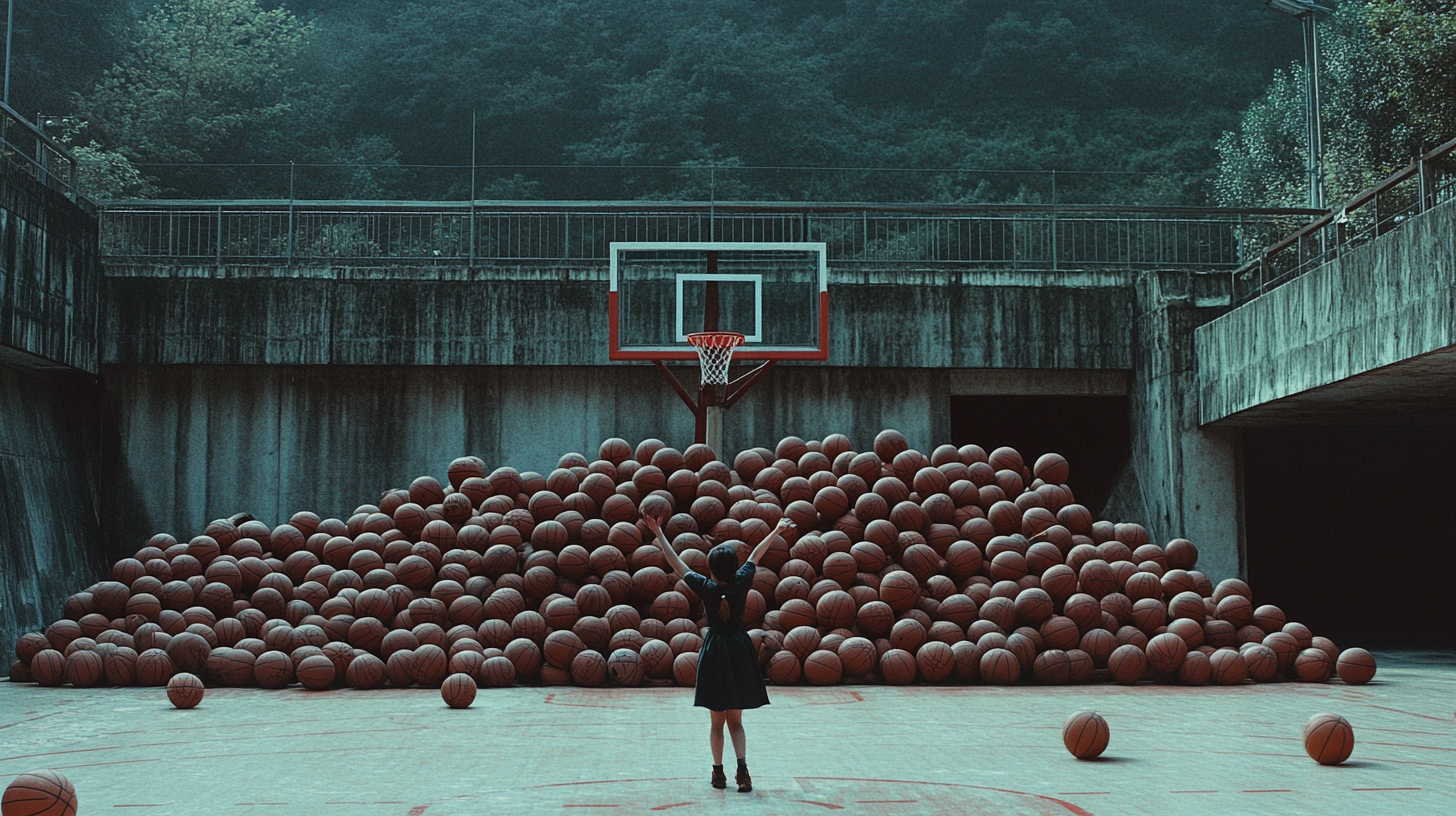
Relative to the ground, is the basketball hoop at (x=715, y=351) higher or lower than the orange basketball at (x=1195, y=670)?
higher

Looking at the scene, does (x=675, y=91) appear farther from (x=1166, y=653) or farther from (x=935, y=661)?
(x=1166, y=653)

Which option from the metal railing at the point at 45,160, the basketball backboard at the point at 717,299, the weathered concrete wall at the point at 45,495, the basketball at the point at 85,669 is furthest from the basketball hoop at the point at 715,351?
the metal railing at the point at 45,160

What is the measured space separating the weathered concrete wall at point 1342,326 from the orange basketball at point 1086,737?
639cm

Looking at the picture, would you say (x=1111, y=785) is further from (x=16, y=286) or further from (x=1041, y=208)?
(x=1041, y=208)

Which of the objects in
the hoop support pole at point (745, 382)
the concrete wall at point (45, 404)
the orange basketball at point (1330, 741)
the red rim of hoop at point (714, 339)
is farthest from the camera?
the hoop support pole at point (745, 382)

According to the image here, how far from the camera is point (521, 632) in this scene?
12633 millimetres

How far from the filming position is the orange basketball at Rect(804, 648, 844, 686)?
12258 millimetres

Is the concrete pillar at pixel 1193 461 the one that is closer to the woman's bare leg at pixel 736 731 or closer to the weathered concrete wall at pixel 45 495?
the woman's bare leg at pixel 736 731

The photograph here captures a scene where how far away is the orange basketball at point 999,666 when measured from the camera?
1235cm

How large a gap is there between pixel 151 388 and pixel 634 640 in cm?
1023

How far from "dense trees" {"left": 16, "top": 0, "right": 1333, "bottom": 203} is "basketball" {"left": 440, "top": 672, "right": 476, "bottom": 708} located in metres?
32.1

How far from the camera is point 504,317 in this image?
18750mm

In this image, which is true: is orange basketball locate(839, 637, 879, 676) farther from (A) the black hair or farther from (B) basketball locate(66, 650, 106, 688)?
(B) basketball locate(66, 650, 106, 688)

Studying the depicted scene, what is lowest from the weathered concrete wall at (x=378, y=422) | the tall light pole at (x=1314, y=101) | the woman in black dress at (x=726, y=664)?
the woman in black dress at (x=726, y=664)
